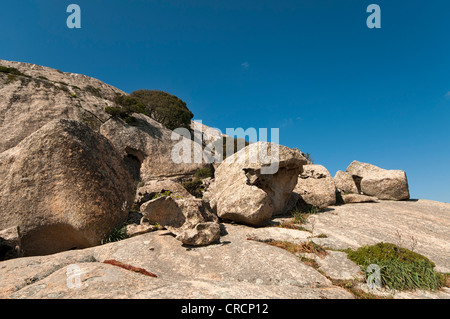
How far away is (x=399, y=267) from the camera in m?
5.95

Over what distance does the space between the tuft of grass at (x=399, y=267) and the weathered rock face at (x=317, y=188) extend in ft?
27.2

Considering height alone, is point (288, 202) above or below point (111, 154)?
below

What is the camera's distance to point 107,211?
916 cm

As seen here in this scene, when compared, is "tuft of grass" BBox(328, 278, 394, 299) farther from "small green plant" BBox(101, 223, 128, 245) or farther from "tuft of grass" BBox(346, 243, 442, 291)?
"small green plant" BBox(101, 223, 128, 245)

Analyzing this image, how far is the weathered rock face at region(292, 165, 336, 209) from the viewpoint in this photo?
15508 millimetres

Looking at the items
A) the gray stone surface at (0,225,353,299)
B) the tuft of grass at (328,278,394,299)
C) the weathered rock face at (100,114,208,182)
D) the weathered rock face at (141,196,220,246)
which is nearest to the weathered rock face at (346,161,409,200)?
the gray stone surface at (0,225,353,299)

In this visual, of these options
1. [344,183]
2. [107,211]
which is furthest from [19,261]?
[344,183]

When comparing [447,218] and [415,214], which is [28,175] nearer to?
[415,214]

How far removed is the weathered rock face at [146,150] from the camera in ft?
84.6

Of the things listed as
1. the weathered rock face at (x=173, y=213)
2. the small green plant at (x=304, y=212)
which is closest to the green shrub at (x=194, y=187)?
the small green plant at (x=304, y=212)

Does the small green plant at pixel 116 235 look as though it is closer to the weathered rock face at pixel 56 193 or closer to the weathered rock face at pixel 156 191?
the weathered rock face at pixel 56 193

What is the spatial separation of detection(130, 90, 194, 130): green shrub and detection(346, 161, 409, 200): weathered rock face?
110ft

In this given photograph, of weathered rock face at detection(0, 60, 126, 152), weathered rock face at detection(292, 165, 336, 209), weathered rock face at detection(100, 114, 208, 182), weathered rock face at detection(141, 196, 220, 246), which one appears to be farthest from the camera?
weathered rock face at detection(100, 114, 208, 182)
